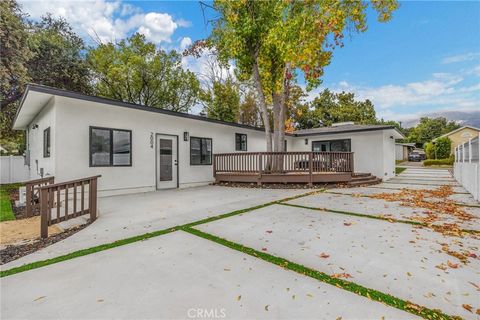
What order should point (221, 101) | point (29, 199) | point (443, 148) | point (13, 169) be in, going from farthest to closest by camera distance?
point (443, 148)
point (221, 101)
point (13, 169)
point (29, 199)

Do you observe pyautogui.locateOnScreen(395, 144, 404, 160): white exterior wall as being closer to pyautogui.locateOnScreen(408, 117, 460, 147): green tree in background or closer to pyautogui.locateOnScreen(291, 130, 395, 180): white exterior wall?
pyautogui.locateOnScreen(408, 117, 460, 147): green tree in background

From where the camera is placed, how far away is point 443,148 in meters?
24.0

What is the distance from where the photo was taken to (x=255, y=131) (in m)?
12.7

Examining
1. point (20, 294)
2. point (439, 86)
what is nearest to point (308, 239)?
point (20, 294)

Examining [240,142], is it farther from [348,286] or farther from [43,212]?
[348,286]

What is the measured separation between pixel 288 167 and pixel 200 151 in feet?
12.8

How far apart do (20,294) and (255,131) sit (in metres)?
11.4

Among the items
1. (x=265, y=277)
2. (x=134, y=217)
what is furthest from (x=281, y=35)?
(x=265, y=277)

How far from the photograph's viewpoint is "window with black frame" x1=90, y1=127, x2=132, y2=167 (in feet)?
22.5

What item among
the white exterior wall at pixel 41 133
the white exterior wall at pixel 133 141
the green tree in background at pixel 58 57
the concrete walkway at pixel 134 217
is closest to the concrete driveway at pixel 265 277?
the concrete walkway at pixel 134 217

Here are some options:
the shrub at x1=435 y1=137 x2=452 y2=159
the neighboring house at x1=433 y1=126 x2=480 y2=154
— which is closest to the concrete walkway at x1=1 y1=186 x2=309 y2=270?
the shrub at x1=435 y1=137 x2=452 y2=159

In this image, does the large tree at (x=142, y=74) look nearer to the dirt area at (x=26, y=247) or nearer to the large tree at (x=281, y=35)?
the large tree at (x=281, y=35)

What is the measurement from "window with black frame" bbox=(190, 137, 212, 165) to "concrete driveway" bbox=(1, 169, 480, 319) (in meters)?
6.13

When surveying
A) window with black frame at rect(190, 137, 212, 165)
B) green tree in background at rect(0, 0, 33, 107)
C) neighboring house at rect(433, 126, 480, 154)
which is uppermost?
green tree in background at rect(0, 0, 33, 107)
